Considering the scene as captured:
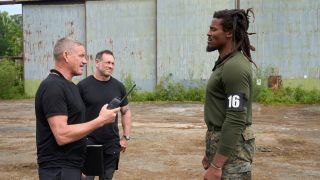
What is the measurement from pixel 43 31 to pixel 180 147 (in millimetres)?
19956

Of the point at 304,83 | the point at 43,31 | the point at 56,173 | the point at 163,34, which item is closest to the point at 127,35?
the point at 163,34

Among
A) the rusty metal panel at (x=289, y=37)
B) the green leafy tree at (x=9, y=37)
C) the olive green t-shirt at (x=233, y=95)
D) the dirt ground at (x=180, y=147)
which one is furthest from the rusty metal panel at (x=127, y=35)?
the green leafy tree at (x=9, y=37)

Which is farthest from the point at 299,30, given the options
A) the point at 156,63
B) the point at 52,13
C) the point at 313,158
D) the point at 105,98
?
the point at 105,98

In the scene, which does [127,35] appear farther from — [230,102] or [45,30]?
[230,102]

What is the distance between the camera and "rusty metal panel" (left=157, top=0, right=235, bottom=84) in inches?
985

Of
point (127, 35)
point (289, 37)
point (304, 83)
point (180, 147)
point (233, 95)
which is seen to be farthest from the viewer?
point (127, 35)

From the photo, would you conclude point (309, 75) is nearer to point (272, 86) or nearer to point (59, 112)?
point (272, 86)

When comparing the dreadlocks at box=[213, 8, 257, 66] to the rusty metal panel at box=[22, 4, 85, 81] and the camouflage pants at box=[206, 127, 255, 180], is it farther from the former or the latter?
the rusty metal panel at box=[22, 4, 85, 81]

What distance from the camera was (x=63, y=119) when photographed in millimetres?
3082

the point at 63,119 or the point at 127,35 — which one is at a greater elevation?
the point at 127,35

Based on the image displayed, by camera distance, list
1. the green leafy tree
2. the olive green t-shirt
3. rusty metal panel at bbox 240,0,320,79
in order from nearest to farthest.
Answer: the olive green t-shirt, rusty metal panel at bbox 240,0,320,79, the green leafy tree

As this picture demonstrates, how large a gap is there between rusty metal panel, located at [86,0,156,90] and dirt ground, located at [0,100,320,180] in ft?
30.6

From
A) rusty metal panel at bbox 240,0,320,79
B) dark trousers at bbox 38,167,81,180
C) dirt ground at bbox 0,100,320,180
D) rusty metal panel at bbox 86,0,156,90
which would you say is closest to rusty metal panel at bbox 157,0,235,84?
rusty metal panel at bbox 86,0,156,90

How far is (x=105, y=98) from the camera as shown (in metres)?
4.96
